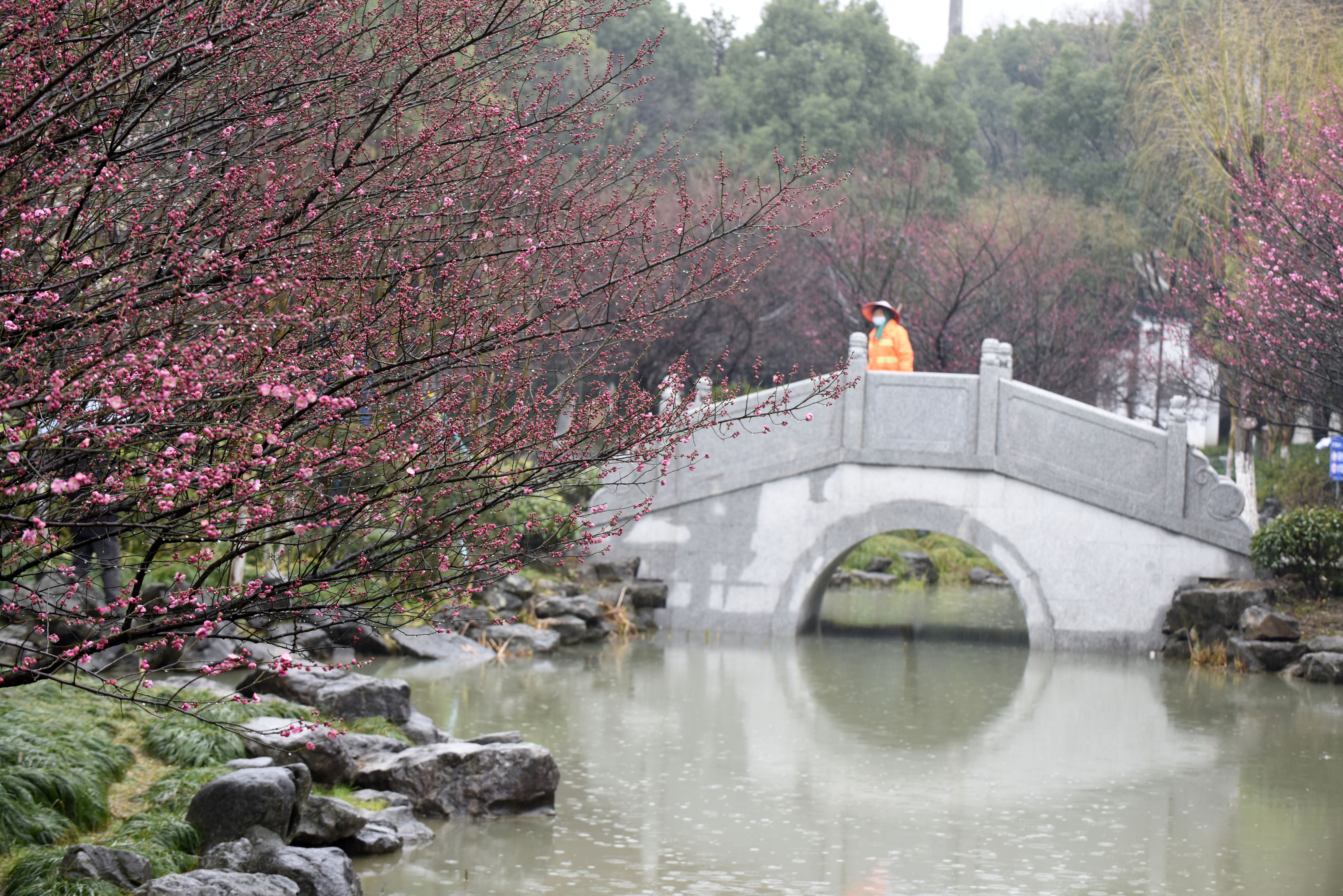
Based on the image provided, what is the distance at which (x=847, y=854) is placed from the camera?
7945mm

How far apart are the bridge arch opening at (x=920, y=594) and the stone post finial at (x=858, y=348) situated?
2.16 m

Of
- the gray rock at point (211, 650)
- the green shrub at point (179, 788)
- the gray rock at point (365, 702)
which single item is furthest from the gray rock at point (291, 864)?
the gray rock at point (211, 650)

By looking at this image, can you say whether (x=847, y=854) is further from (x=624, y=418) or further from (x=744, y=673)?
(x=744, y=673)

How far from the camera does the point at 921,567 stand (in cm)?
2458

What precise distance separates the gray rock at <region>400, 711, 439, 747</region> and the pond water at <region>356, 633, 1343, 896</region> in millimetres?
934

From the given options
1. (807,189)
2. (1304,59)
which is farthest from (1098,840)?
(1304,59)

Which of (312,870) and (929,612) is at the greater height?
(929,612)

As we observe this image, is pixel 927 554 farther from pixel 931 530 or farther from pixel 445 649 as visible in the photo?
pixel 445 649

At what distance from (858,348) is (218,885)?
1089 centimetres

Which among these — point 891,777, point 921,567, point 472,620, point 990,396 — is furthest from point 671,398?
point 921,567

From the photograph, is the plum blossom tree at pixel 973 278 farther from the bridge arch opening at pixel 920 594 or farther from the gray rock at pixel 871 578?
the gray rock at pixel 871 578

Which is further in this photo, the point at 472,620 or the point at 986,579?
the point at 986,579

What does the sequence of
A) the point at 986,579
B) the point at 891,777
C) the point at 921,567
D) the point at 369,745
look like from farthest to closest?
the point at 986,579 < the point at 921,567 < the point at 891,777 < the point at 369,745

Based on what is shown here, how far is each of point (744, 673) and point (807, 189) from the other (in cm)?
976
